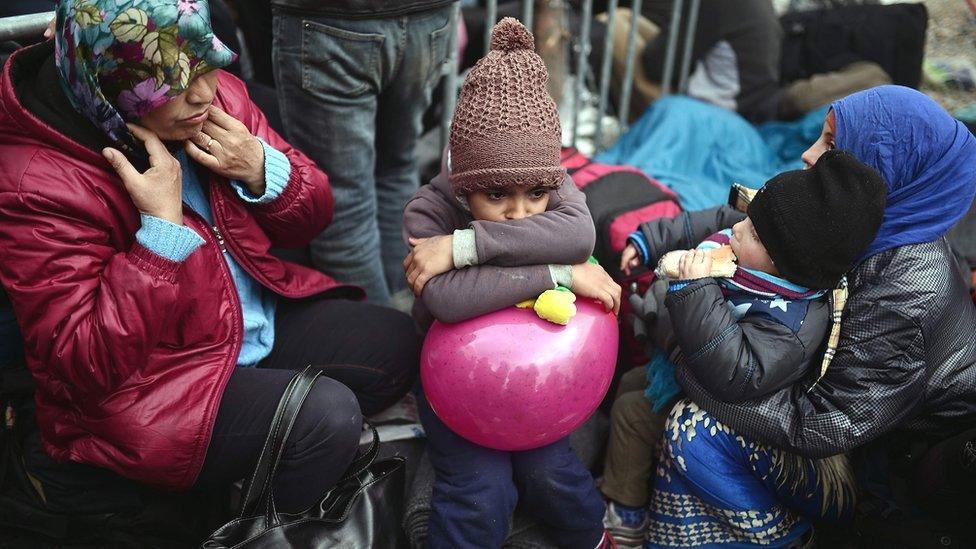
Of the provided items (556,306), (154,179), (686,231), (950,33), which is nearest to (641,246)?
(686,231)

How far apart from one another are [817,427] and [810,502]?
352mm

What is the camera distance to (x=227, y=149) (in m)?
1.98

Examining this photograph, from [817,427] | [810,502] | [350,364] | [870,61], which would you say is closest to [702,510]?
[810,502]

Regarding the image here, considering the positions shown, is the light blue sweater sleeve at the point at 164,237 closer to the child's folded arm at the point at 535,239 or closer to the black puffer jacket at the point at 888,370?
the child's folded arm at the point at 535,239

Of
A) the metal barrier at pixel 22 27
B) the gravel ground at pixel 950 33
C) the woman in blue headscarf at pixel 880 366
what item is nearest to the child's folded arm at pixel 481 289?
the woman in blue headscarf at pixel 880 366

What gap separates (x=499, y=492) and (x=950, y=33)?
6.28 m

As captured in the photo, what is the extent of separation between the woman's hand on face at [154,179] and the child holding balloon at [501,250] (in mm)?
595

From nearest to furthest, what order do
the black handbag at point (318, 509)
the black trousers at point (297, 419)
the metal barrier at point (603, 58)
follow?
the black handbag at point (318, 509) → the black trousers at point (297, 419) → the metal barrier at point (603, 58)

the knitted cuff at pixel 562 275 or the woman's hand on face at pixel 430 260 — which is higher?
the woman's hand on face at pixel 430 260

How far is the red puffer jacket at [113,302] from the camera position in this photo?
169 cm

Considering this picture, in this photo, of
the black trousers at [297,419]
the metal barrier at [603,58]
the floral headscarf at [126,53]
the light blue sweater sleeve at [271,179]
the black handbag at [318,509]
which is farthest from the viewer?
the metal barrier at [603,58]

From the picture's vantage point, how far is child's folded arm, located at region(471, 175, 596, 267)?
189 centimetres

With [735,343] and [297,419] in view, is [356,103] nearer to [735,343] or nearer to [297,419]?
[297,419]

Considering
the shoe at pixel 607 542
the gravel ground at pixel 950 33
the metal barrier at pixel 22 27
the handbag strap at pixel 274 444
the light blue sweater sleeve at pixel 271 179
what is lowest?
the shoe at pixel 607 542
